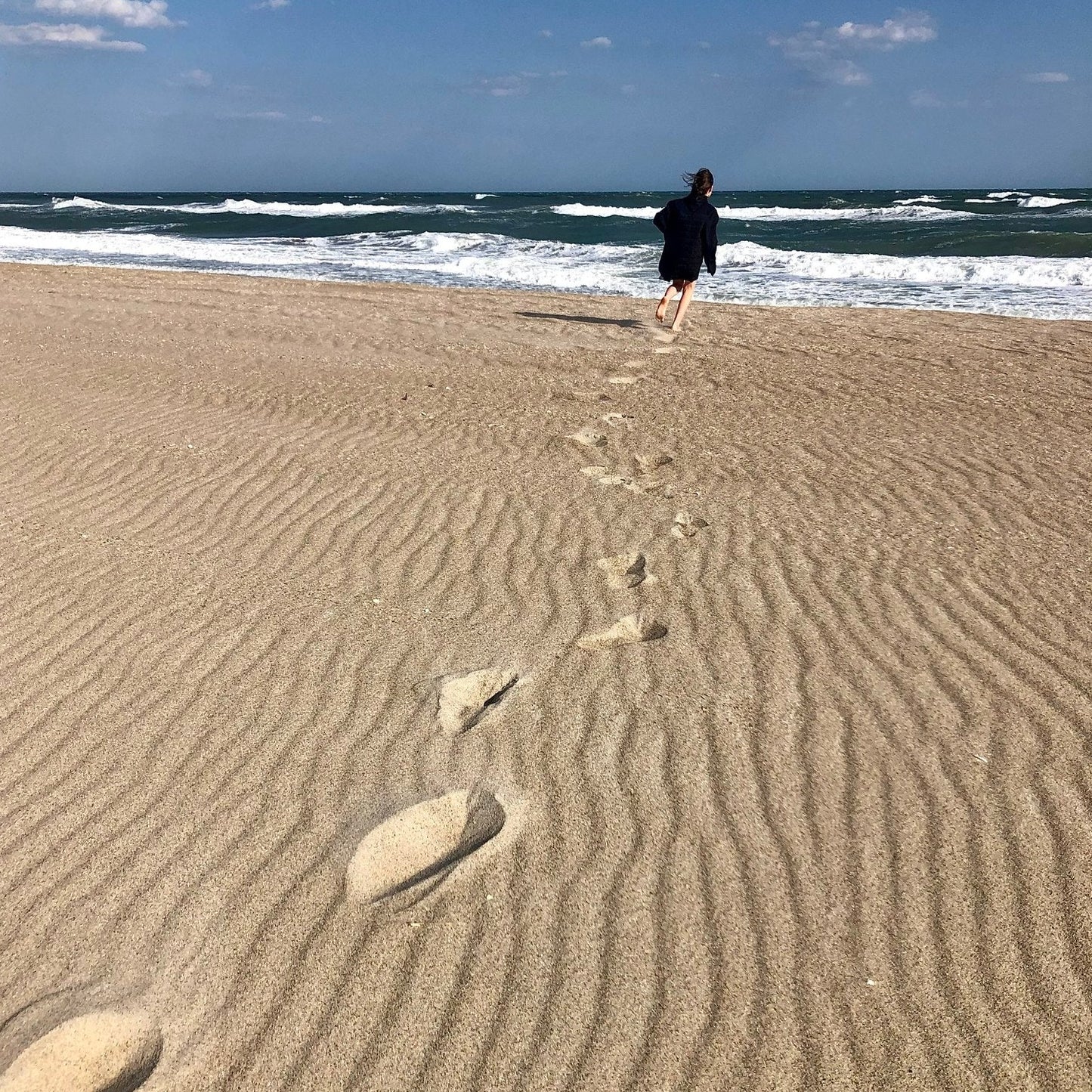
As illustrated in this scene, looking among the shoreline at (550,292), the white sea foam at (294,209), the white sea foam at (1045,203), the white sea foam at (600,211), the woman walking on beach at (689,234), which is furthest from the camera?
the white sea foam at (294,209)

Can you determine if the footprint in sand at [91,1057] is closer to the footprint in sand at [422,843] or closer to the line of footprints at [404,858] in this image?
the line of footprints at [404,858]

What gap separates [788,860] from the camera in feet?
9.32

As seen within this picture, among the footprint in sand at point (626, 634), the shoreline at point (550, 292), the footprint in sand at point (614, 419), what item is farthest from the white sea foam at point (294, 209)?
the footprint in sand at point (626, 634)

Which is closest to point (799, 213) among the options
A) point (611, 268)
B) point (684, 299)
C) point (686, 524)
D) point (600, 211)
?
point (600, 211)

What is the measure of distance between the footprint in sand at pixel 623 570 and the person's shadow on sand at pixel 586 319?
6.57 meters

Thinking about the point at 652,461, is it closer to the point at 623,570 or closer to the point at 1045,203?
the point at 623,570

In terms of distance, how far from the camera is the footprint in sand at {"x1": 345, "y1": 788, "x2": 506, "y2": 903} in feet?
9.30

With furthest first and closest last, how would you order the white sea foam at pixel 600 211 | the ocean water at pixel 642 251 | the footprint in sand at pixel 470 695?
the white sea foam at pixel 600 211 < the ocean water at pixel 642 251 < the footprint in sand at pixel 470 695

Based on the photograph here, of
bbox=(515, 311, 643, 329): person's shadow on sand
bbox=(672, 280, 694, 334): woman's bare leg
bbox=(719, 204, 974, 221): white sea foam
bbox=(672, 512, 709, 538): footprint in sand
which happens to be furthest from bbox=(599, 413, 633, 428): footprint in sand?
bbox=(719, 204, 974, 221): white sea foam

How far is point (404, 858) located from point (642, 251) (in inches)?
873

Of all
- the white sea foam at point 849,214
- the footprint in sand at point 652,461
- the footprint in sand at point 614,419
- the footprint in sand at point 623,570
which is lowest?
the footprint in sand at point 623,570

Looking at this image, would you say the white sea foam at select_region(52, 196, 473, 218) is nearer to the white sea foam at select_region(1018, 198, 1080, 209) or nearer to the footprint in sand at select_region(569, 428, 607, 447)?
the white sea foam at select_region(1018, 198, 1080, 209)

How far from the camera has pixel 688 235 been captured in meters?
9.79

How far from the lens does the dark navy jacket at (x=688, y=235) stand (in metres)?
9.78
